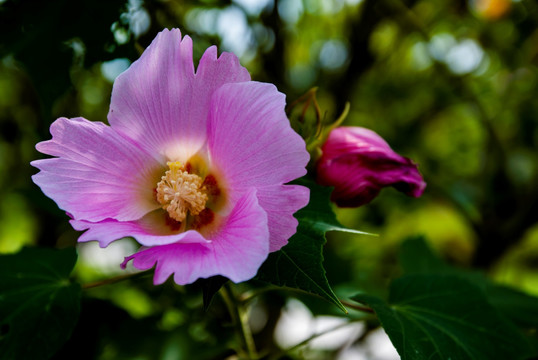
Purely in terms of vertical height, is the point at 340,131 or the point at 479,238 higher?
the point at 340,131

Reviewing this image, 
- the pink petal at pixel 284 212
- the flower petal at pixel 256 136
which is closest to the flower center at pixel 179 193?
the flower petal at pixel 256 136

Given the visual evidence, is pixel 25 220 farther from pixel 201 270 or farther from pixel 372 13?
pixel 201 270

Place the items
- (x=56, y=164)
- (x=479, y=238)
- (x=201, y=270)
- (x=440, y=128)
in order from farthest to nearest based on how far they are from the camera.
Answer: (x=440, y=128) → (x=479, y=238) → (x=56, y=164) → (x=201, y=270)

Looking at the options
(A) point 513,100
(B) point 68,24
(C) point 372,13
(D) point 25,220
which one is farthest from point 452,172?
(D) point 25,220

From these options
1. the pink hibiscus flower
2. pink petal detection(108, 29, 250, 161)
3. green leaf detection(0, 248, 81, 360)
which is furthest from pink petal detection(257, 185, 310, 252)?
green leaf detection(0, 248, 81, 360)

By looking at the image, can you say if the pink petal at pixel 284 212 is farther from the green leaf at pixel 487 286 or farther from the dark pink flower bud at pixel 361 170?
the green leaf at pixel 487 286

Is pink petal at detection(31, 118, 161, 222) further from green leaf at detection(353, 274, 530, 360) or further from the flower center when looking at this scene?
green leaf at detection(353, 274, 530, 360)
